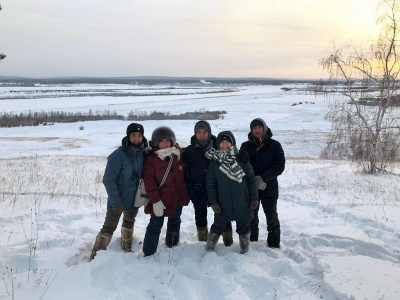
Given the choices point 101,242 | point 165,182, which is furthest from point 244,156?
point 101,242

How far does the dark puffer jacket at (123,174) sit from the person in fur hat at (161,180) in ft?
0.49

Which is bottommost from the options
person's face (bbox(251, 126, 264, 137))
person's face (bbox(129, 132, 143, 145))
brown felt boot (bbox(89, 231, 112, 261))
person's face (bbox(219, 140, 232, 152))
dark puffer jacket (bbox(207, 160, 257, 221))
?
brown felt boot (bbox(89, 231, 112, 261))

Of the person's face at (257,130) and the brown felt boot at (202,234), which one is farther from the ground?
the person's face at (257,130)

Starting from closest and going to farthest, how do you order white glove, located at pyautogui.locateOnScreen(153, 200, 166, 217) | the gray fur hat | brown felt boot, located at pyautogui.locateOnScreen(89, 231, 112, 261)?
white glove, located at pyautogui.locateOnScreen(153, 200, 166, 217), the gray fur hat, brown felt boot, located at pyautogui.locateOnScreen(89, 231, 112, 261)

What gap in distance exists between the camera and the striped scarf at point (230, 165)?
4.45 meters

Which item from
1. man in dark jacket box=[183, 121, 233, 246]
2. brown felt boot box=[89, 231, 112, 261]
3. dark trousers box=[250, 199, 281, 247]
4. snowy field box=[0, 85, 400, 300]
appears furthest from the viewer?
dark trousers box=[250, 199, 281, 247]

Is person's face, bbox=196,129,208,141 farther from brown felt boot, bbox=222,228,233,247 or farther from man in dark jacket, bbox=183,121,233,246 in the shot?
brown felt boot, bbox=222,228,233,247

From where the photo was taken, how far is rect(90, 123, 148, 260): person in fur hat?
177 inches

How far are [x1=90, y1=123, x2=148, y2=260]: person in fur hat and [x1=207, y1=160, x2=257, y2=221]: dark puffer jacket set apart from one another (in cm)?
98

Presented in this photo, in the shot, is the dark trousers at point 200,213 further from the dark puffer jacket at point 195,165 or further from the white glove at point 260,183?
the white glove at point 260,183

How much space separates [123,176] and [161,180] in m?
0.51

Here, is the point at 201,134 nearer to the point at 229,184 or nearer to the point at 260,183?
the point at 229,184

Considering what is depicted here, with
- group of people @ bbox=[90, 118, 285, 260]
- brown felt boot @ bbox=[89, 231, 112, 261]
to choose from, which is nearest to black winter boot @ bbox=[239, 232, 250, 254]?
group of people @ bbox=[90, 118, 285, 260]

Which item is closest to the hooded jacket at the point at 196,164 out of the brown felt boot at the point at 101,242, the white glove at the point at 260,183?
the white glove at the point at 260,183
